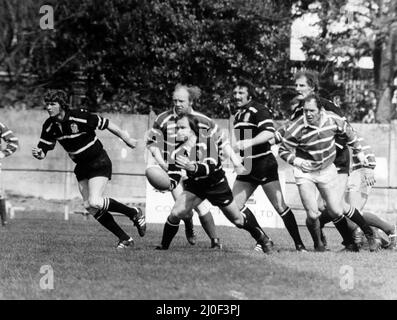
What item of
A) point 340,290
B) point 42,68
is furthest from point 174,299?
point 42,68

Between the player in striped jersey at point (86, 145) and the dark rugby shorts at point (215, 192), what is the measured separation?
1.13 m

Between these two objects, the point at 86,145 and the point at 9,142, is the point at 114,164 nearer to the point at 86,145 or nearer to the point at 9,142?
the point at 9,142

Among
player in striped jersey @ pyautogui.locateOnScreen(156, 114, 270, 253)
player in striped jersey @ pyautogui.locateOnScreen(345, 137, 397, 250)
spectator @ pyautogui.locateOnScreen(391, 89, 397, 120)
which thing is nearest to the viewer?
player in striped jersey @ pyautogui.locateOnScreen(156, 114, 270, 253)

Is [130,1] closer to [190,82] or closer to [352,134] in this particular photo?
[190,82]

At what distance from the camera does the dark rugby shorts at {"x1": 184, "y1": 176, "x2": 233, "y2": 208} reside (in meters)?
10.2

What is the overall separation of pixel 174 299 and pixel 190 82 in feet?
57.9

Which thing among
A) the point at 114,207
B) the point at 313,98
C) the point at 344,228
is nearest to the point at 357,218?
the point at 344,228

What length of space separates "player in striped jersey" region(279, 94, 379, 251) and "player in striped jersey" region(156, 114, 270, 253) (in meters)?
0.88

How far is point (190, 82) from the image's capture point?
2447 centimetres

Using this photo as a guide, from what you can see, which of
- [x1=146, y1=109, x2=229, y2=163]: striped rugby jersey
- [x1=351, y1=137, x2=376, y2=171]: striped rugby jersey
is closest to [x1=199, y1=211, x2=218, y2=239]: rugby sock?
[x1=146, y1=109, x2=229, y2=163]: striped rugby jersey

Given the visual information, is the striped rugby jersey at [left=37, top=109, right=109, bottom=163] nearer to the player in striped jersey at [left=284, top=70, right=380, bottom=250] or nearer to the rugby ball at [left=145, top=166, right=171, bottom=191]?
the rugby ball at [left=145, top=166, right=171, bottom=191]

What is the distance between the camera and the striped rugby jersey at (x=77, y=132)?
11047 millimetres

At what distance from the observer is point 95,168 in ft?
36.5

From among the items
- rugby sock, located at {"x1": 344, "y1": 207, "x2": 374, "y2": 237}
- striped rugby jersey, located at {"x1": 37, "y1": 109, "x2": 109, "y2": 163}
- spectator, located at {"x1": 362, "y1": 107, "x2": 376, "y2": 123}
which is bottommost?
rugby sock, located at {"x1": 344, "y1": 207, "x2": 374, "y2": 237}
